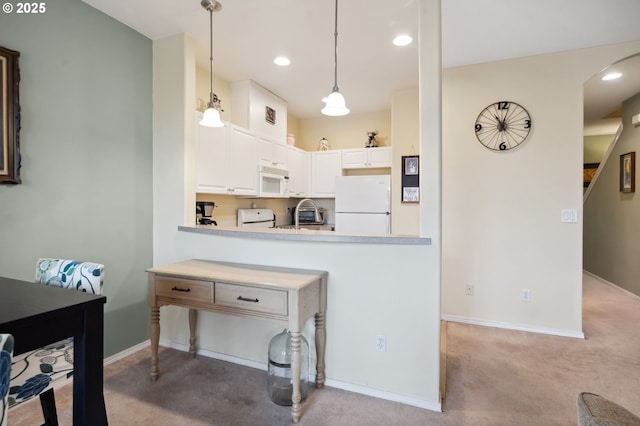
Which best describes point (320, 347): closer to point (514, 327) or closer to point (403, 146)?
point (514, 327)

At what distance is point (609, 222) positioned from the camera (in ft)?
15.8

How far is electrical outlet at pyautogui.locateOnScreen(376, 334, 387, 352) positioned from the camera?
6.70 ft

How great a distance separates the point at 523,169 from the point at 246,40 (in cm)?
292

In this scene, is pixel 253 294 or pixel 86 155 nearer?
pixel 253 294

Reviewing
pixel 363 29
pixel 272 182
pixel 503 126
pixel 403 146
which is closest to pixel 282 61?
pixel 363 29

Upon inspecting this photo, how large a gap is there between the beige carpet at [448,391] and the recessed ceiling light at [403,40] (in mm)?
2703

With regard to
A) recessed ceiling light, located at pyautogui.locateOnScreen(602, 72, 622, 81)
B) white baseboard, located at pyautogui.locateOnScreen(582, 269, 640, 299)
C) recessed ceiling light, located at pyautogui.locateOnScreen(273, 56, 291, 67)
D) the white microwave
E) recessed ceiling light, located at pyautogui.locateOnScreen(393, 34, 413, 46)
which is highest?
recessed ceiling light, located at pyautogui.locateOnScreen(273, 56, 291, 67)

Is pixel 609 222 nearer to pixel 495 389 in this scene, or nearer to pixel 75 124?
pixel 495 389

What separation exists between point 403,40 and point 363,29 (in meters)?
0.42

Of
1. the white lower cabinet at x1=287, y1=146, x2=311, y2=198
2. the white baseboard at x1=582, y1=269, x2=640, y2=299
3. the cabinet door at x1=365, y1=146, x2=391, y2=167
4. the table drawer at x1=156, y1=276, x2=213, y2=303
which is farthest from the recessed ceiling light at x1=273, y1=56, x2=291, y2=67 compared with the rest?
the white baseboard at x1=582, y1=269, x2=640, y2=299

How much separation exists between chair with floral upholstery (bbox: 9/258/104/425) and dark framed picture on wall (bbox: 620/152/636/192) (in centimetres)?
585

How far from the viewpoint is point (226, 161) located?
3.25m

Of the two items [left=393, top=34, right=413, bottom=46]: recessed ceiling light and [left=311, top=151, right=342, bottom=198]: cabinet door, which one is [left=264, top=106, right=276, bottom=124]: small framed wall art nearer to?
[left=311, top=151, right=342, bottom=198]: cabinet door

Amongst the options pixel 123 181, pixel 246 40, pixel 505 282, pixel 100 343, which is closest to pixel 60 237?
pixel 123 181
